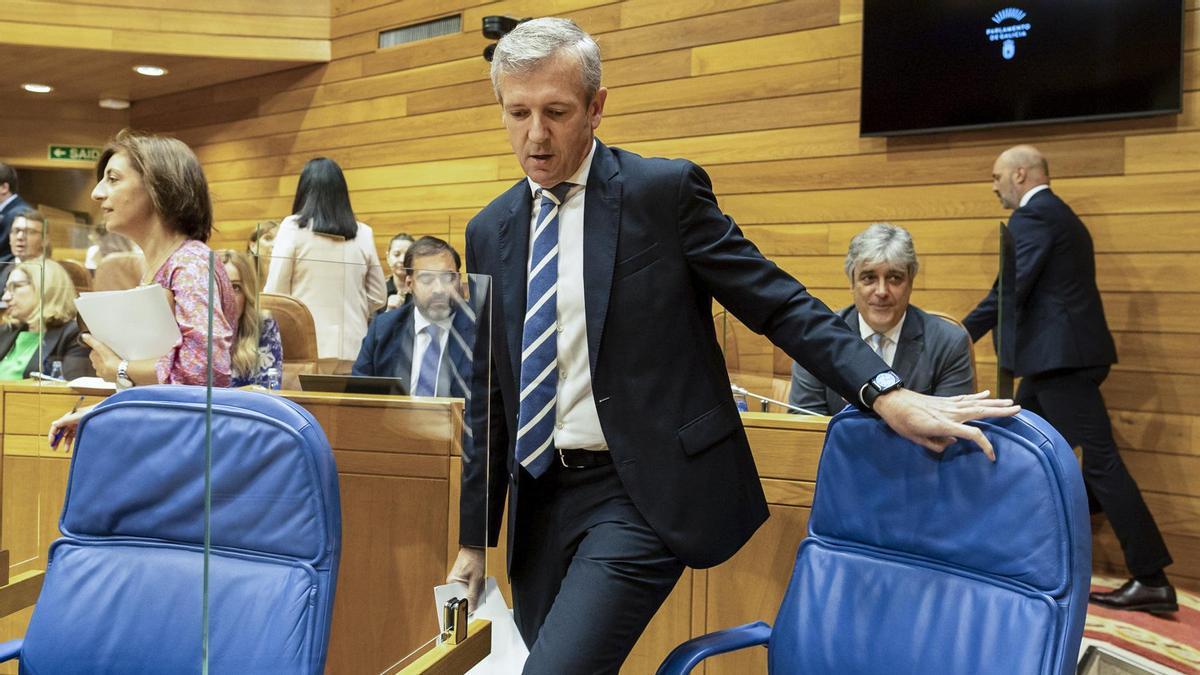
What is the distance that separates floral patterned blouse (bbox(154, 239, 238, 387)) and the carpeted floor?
2.08m

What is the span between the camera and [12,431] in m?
2.02

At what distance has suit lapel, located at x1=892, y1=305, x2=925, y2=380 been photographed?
7.98 feet

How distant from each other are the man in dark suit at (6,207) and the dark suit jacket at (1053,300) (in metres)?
4.26

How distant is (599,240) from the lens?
138 cm

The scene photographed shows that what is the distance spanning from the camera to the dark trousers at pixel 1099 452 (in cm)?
297

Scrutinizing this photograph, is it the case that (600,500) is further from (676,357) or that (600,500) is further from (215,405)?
(215,405)

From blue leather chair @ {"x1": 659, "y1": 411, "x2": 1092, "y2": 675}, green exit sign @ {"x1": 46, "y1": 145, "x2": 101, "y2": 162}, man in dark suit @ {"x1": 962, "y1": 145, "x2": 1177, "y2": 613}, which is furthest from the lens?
green exit sign @ {"x1": 46, "y1": 145, "x2": 101, "y2": 162}

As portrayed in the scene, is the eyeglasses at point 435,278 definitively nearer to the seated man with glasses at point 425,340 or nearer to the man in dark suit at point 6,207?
the seated man with glasses at point 425,340

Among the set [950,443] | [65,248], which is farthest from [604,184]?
[65,248]

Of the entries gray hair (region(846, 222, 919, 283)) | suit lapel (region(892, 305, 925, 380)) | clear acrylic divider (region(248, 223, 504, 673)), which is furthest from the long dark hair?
Result: clear acrylic divider (region(248, 223, 504, 673))

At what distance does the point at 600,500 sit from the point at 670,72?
11.5 ft

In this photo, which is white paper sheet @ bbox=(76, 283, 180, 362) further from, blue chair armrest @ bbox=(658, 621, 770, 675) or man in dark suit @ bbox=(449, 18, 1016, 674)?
blue chair armrest @ bbox=(658, 621, 770, 675)

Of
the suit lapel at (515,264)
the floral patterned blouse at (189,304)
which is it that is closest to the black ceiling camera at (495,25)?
the floral patterned blouse at (189,304)

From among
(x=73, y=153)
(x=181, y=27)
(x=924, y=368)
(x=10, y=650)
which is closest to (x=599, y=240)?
(x=10, y=650)
